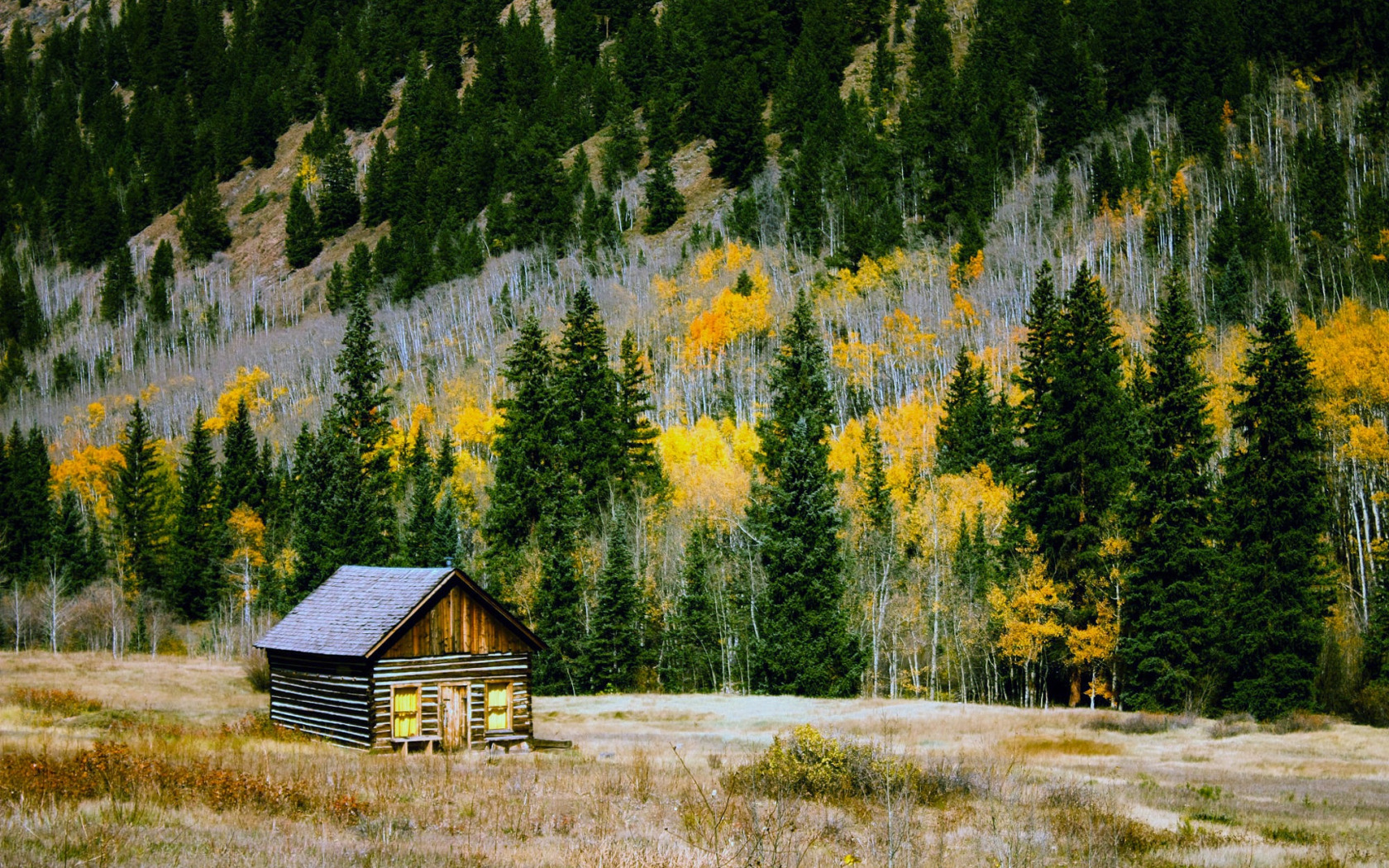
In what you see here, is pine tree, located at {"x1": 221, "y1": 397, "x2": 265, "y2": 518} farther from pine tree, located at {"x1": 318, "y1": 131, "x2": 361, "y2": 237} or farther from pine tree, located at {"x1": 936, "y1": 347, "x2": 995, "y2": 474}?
pine tree, located at {"x1": 318, "y1": 131, "x2": 361, "y2": 237}

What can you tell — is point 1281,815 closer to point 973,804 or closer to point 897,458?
point 973,804

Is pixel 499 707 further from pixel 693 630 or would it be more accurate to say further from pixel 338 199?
pixel 338 199

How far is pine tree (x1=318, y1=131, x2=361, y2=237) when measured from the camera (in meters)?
162

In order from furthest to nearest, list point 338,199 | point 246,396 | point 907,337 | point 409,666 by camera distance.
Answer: point 338,199
point 246,396
point 907,337
point 409,666

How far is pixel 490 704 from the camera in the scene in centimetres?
3222

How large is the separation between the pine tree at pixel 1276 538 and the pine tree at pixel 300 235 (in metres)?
145

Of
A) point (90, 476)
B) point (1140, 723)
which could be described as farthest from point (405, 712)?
point (90, 476)

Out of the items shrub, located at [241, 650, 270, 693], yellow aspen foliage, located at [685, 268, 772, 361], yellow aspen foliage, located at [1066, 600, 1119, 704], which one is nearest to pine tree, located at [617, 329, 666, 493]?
shrub, located at [241, 650, 270, 693]

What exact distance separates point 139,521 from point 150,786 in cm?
7345

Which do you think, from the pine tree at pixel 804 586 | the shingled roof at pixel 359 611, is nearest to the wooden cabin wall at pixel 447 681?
the shingled roof at pixel 359 611

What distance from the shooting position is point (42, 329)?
169625mm

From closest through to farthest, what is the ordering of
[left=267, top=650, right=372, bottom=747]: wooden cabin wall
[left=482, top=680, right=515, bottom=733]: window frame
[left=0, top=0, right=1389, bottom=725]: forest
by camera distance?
[left=267, top=650, right=372, bottom=747]: wooden cabin wall, [left=482, top=680, right=515, bottom=733]: window frame, [left=0, top=0, right=1389, bottom=725]: forest

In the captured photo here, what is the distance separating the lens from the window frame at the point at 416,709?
98.6 feet

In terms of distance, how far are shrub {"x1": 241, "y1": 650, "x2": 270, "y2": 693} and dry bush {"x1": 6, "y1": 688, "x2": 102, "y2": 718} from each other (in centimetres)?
959
